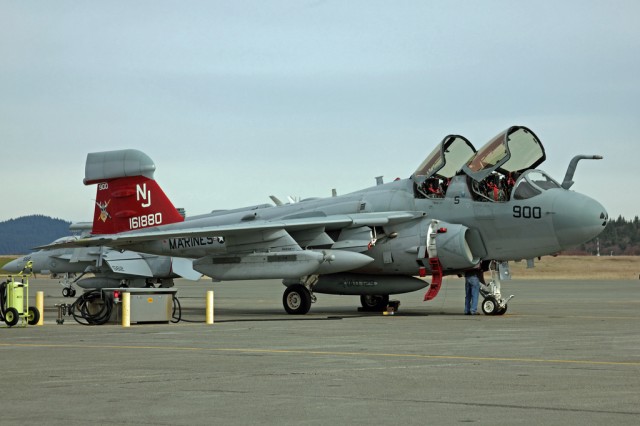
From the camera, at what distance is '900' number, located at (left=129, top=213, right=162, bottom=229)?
27.6 m

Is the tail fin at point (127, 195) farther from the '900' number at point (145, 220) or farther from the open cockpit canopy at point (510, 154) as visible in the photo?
the open cockpit canopy at point (510, 154)

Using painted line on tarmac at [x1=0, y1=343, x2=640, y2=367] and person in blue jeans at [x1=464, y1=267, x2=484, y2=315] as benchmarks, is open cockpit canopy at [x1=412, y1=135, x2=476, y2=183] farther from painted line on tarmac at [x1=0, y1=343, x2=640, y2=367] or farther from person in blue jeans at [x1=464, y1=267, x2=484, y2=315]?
painted line on tarmac at [x1=0, y1=343, x2=640, y2=367]

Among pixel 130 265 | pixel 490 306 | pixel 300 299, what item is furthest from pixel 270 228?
pixel 130 265

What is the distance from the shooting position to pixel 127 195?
27.6 metres

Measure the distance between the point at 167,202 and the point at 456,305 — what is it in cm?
885

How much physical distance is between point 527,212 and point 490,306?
224 cm

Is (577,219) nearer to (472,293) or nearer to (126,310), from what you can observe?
(472,293)

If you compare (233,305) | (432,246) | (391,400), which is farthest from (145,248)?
(391,400)

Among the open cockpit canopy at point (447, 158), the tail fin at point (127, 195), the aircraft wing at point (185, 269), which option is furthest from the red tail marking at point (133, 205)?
the open cockpit canopy at point (447, 158)

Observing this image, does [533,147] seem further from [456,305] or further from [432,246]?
[456,305]

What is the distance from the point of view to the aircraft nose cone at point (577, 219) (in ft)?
69.2

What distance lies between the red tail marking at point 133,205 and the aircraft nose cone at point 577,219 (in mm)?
11134

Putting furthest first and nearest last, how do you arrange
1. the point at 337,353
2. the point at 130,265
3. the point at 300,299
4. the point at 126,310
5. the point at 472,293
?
the point at 130,265 → the point at 300,299 → the point at 472,293 → the point at 126,310 → the point at 337,353

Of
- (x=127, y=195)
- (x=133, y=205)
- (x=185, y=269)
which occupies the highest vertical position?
(x=127, y=195)
